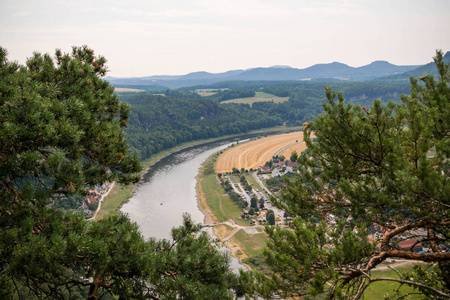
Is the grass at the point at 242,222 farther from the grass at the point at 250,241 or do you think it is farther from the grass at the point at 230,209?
the grass at the point at 250,241

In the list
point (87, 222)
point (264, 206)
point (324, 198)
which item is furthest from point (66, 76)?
point (264, 206)

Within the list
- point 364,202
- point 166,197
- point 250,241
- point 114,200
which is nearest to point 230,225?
point 250,241

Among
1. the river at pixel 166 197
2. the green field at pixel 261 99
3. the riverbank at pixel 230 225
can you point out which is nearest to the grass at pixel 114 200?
the river at pixel 166 197

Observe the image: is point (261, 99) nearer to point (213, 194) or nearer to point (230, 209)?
point (213, 194)

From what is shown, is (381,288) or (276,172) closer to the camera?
(381,288)

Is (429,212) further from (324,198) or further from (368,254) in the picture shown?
(324,198)

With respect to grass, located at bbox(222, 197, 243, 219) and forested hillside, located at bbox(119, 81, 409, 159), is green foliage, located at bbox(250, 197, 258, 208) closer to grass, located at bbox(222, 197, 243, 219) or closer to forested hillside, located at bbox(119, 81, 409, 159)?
grass, located at bbox(222, 197, 243, 219)
